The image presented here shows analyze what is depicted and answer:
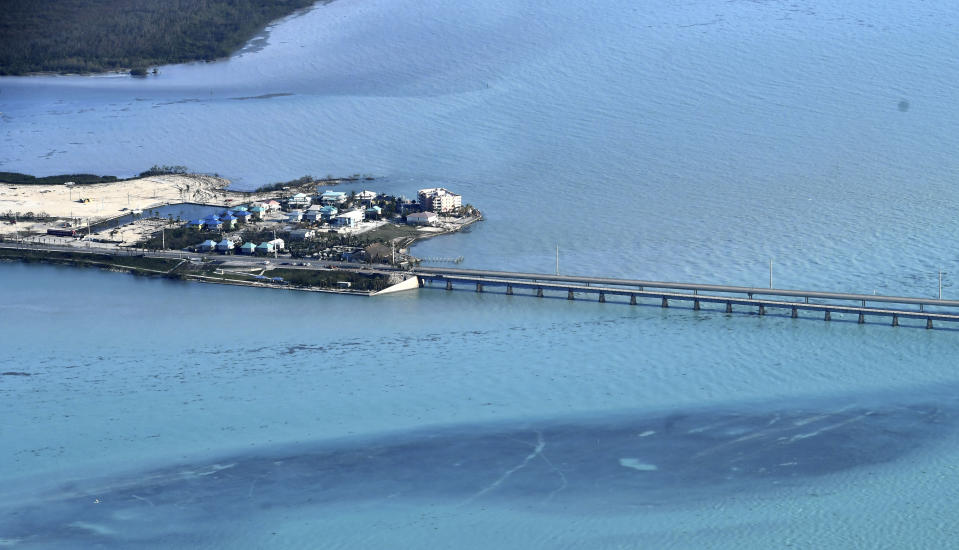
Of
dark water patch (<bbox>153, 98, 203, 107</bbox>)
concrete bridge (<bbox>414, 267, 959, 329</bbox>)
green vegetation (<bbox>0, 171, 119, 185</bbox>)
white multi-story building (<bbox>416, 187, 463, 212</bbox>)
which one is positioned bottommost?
concrete bridge (<bbox>414, 267, 959, 329</bbox>)

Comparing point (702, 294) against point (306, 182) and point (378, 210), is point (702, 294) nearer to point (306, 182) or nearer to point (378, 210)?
point (378, 210)

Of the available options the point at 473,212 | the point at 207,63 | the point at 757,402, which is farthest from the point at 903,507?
the point at 207,63

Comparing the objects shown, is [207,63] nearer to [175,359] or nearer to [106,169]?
[106,169]

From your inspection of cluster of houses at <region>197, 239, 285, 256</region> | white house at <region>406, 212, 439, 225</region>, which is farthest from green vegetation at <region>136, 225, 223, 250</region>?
white house at <region>406, 212, 439, 225</region>

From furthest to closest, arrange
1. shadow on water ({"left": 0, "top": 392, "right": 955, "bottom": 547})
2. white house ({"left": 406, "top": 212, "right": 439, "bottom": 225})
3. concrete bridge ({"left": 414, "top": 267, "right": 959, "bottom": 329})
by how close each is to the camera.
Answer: white house ({"left": 406, "top": 212, "right": 439, "bottom": 225}) → concrete bridge ({"left": 414, "top": 267, "right": 959, "bottom": 329}) → shadow on water ({"left": 0, "top": 392, "right": 955, "bottom": 547})

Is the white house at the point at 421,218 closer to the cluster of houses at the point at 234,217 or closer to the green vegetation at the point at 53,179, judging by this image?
the cluster of houses at the point at 234,217

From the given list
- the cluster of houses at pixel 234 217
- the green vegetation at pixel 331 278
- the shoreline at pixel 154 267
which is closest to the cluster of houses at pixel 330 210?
the cluster of houses at pixel 234 217

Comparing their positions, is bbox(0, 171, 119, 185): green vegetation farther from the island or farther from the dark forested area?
the dark forested area

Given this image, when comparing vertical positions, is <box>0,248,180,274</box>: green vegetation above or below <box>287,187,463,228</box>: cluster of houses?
below

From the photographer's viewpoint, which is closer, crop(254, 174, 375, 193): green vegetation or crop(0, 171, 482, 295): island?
crop(0, 171, 482, 295): island
